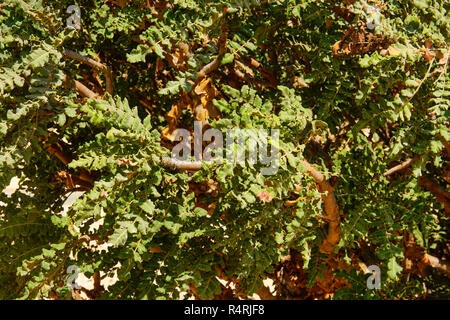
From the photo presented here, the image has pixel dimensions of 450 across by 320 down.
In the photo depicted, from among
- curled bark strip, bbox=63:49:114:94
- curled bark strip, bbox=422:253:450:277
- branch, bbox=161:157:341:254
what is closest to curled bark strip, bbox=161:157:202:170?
branch, bbox=161:157:341:254

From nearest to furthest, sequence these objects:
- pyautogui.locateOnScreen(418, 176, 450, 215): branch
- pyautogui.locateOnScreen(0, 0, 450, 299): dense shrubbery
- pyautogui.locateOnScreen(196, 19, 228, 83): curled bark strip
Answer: pyautogui.locateOnScreen(0, 0, 450, 299): dense shrubbery < pyautogui.locateOnScreen(196, 19, 228, 83): curled bark strip < pyautogui.locateOnScreen(418, 176, 450, 215): branch

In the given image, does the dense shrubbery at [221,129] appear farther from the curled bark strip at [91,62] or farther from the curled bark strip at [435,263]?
the curled bark strip at [435,263]

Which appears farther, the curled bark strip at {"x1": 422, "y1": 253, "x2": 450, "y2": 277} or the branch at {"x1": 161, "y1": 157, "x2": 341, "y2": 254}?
the curled bark strip at {"x1": 422, "y1": 253, "x2": 450, "y2": 277}

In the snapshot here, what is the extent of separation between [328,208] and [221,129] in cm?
79

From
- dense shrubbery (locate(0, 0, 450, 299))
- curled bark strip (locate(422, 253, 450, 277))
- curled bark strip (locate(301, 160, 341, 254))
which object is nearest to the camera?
dense shrubbery (locate(0, 0, 450, 299))

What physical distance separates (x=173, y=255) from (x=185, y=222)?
0.21 metres

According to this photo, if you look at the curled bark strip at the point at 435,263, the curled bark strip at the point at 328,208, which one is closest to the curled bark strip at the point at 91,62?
the curled bark strip at the point at 328,208

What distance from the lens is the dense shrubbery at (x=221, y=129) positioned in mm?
1775

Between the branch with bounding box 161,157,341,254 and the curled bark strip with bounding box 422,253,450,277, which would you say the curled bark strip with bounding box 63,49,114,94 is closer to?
the branch with bounding box 161,157,341,254

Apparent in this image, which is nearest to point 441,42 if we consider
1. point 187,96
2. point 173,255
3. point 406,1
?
point 406,1

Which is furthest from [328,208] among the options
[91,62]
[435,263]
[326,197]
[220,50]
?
[91,62]

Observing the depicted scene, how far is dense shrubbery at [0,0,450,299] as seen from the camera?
1.78 metres

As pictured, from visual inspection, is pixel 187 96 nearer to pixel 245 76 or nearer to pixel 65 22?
pixel 245 76
